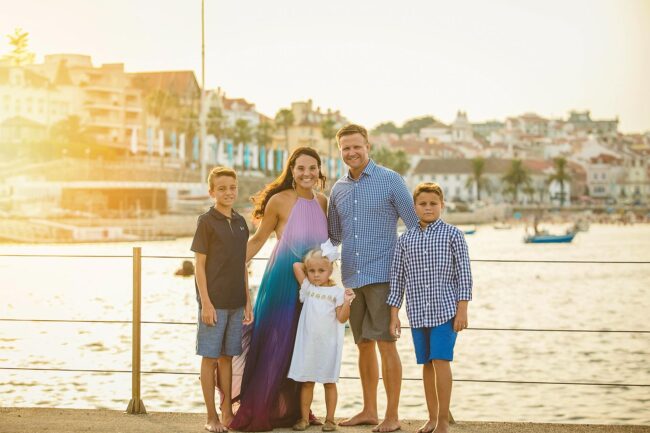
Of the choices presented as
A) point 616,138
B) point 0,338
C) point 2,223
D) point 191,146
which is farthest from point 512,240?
point 616,138

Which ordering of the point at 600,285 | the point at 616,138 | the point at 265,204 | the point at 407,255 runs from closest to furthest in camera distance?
the point at 407,255
the point at 265,204
the point at 600,285
the point at 616,138

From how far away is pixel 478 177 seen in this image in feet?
403

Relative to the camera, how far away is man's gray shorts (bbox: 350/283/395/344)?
5.16 m

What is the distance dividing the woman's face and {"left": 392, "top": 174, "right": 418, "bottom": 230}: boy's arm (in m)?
0.44

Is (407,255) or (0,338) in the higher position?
(407,255)

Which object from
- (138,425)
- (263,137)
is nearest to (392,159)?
(263,137)

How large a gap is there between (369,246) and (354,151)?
509mm

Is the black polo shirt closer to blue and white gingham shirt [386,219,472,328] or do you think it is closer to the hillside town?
blue and white gingham shirt [386,219,472,328]

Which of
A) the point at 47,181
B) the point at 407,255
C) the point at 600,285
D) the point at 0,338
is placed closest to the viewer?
the point at 407,255

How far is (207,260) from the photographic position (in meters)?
5.11

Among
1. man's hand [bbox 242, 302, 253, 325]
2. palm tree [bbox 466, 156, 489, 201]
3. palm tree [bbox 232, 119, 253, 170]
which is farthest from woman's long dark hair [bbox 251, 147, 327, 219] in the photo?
palm tree [bbox 466, 156, 489, 201]

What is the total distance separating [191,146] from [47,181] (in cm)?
2669

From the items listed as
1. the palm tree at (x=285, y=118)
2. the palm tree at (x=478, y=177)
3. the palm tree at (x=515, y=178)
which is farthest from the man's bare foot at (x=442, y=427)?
the palm tree at (x=515, y=178)

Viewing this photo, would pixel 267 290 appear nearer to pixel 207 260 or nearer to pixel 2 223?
pixel 207 260
